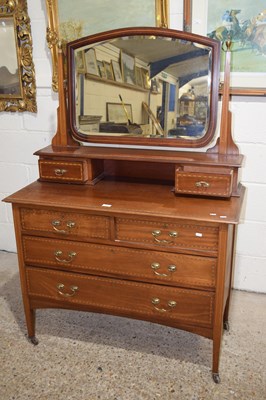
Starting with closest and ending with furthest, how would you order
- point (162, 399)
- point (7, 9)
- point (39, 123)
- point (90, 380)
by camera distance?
point (162, 399), point (90, 380), point (7, 9), point (39, 123)

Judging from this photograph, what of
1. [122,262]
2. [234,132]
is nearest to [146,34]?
[234,132]

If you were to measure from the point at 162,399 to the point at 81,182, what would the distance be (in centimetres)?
101

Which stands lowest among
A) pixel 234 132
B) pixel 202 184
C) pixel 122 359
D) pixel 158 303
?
pixel 122 359

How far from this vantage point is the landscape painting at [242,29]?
185 centimetres

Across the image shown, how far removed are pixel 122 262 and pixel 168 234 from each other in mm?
246

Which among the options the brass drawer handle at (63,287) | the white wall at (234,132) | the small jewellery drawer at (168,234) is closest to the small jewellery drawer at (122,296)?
the brass drawer handle at (63,287)

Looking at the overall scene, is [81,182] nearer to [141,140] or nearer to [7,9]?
[141,140]

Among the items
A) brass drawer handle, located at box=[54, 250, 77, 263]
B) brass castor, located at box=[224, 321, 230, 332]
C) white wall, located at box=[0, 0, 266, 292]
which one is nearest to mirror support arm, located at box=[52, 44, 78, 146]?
white wall, located at box=[0, 0, 266, 292]

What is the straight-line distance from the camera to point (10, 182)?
264 centimetres

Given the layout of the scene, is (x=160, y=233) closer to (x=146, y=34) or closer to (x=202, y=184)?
(x=202, y=184)

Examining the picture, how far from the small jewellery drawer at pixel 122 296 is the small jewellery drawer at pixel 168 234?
0.20 metres

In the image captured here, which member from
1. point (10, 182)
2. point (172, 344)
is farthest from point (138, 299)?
point (10, 182)

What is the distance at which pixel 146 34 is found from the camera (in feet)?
6.05

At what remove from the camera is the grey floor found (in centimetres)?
167
